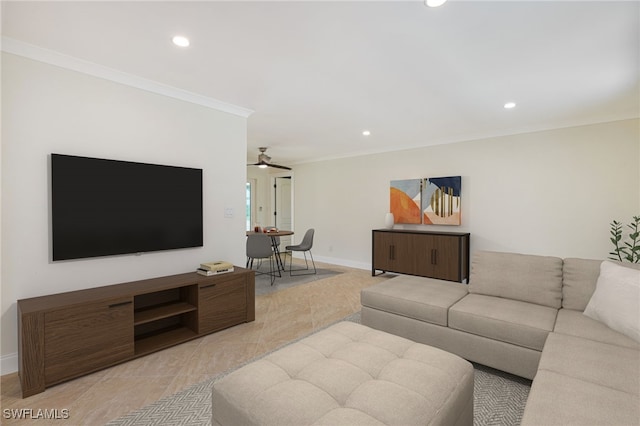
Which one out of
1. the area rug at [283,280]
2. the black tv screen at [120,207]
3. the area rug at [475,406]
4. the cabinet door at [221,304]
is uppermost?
the black tv screen at [120,207]

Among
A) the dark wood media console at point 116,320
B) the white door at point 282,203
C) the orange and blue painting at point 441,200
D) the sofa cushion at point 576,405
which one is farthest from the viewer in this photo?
the white door at point 282,203

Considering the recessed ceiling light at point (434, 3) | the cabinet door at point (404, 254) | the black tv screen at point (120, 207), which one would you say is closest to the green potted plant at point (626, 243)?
the cabinet door at point (404, 254)

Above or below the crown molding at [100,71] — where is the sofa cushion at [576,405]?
below

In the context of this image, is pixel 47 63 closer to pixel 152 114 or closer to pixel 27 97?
pixel 27 97

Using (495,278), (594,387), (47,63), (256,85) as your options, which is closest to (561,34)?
(495,278)

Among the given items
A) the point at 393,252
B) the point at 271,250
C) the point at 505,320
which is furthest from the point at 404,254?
the point at 505,320

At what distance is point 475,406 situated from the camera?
189cm

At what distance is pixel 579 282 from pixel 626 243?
2104 mm

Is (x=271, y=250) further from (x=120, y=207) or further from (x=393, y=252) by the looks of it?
(x=120, y=207)

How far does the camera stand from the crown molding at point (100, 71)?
2.20 metres

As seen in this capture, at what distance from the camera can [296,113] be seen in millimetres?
3777

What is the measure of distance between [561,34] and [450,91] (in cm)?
105

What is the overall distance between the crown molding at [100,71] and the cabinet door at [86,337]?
6.12 feet

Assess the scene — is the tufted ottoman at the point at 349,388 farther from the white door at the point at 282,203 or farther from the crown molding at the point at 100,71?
the white door at the point at 282,203
